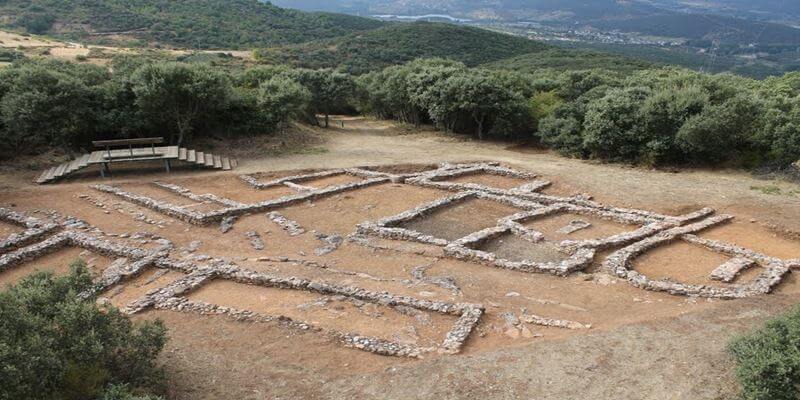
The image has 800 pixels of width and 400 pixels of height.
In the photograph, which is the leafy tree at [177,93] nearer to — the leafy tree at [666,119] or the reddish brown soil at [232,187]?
the reddish brown soil at [232,187]

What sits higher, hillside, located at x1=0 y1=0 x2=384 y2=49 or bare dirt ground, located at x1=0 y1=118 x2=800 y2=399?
hillside, located at x1=0 y1=0 x2=384 y2=49

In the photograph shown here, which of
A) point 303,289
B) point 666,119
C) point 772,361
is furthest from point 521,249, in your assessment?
point 666,119

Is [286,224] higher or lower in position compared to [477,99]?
lower

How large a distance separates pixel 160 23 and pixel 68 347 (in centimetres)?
8118

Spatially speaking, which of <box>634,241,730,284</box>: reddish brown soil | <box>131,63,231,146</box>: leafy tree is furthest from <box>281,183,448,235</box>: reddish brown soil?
<box>131,63,231,146</box>: leafy tree

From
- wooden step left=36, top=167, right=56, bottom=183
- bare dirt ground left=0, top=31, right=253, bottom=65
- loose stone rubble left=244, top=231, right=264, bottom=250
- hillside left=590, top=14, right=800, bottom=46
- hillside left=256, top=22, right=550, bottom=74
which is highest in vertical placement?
hillside left=590, top=14, right=800, bottom=46

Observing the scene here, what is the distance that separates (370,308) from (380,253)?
370 cm

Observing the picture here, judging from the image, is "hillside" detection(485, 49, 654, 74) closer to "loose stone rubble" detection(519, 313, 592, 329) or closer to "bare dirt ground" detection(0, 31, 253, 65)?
"bare dirt ground" detection(0, 31, 253, 65)

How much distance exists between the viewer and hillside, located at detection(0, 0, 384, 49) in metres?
70.1

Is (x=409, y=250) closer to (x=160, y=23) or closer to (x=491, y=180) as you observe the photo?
(x=491, y=180)

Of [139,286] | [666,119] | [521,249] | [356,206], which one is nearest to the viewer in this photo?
[139,286]

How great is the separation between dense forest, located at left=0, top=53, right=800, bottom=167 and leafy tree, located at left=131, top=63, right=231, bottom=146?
52mm

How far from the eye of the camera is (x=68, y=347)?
760cm

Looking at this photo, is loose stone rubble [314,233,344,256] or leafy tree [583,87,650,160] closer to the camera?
loose stone rubble [314,233,344,256]
